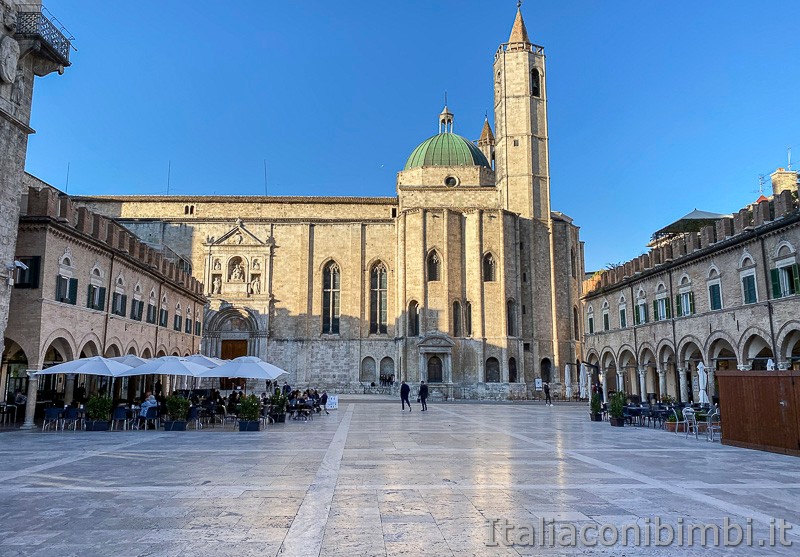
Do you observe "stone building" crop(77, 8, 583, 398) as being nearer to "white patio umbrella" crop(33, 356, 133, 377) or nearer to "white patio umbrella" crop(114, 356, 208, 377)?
"white patio umbrella" crop(114, 356, 208, 377)

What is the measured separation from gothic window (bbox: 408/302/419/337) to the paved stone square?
32.7 meters

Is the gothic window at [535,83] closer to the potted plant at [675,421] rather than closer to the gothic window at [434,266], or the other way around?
the gothic window at [434,266]

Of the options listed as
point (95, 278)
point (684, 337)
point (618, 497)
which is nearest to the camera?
point (618, 497)

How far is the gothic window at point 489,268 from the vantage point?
48375 mm

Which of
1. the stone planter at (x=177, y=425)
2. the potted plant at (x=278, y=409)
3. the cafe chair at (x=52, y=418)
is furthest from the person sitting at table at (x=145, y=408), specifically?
the potted plant at (x=278, y=409)

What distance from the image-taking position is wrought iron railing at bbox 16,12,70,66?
61.5 feet

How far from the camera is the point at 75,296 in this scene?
66.6ft

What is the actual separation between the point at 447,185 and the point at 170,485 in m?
46.0

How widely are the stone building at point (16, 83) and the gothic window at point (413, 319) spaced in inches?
1261

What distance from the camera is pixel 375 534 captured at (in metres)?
6.18

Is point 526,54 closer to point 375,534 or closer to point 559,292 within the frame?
point 559,292

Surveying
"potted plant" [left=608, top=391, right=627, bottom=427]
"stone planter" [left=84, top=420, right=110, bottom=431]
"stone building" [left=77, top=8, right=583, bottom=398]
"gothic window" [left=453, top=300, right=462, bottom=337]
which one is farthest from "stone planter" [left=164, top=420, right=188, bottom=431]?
"gothic window" [left=453, top=300, right=462, bottom=337]

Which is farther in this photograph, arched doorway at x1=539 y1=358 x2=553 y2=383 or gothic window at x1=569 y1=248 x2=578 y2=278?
gothic window at x1=569 y1=248 x2=578 y2=278

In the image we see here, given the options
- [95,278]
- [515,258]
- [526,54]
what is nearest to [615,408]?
[95,278]
